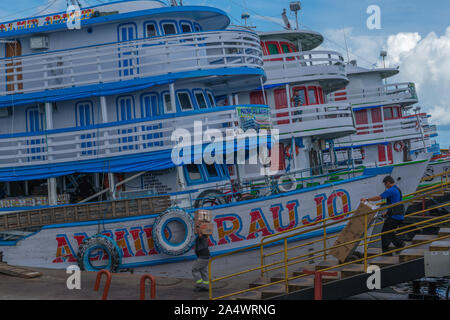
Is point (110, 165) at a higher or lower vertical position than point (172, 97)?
lower

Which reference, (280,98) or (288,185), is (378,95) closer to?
(280,98)

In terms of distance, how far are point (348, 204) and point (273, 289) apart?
189 inches

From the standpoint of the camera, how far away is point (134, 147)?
1515cm

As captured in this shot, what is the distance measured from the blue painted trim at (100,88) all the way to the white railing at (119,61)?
144mm

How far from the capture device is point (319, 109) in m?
21.4

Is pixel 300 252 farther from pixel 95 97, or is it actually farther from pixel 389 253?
pixel 95 97

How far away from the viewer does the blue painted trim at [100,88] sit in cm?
1506

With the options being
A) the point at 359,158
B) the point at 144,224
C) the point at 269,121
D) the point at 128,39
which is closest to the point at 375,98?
the point at 359,158

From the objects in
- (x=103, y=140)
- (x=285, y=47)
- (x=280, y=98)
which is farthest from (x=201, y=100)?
(x=285, y=47)

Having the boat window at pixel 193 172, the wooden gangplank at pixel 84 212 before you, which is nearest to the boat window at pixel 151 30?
the boat window at pixel 193 172

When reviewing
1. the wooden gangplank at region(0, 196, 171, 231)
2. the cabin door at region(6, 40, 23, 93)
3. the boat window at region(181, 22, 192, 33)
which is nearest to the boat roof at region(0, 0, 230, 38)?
the boat window at region(181, 22, 192, 33)

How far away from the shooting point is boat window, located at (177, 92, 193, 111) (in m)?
16.2

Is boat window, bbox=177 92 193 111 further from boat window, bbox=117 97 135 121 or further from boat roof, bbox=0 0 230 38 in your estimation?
boat roof, bbox=0 0 230 38

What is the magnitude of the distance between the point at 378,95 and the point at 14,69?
69.8ft
